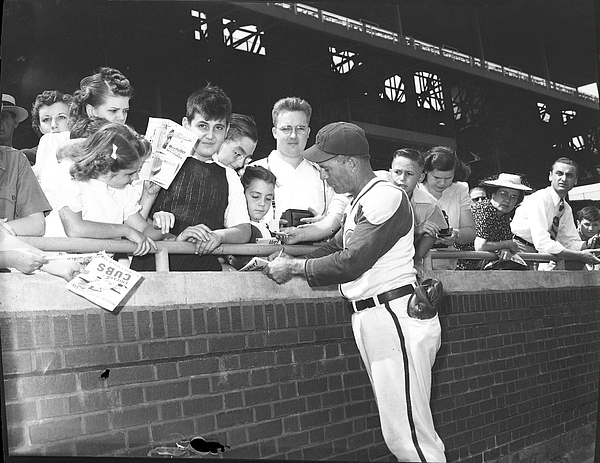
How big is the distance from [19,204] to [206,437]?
4.01 feet

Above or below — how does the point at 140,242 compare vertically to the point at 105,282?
above

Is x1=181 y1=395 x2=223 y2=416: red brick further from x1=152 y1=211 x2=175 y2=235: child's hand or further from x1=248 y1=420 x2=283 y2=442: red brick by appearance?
x1=152 y1=211 x2=175 y2=235: child's hand

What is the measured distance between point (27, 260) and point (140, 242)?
17.4 inches

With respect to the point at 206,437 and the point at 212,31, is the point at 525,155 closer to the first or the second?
the point at 212,31

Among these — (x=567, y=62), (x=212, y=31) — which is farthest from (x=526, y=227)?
(x=212, y=31)

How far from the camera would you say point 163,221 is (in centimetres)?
305

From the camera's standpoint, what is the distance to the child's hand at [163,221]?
3.04 metres

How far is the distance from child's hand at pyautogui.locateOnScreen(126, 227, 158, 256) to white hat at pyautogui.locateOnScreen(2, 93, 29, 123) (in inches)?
25.7

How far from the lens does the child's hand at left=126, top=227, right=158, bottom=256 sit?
2922 mm

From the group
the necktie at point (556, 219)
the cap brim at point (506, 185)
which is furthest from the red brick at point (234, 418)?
→ the necktie at point (556, 219)

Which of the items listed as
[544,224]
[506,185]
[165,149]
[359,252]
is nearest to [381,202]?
[359,252]

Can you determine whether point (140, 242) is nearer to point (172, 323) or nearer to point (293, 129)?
point (172, 323)

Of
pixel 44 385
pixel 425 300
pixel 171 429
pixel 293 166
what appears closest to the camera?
pixel 44 385

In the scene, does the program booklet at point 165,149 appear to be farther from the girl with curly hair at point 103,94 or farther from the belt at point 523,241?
the belt at point 523,241
